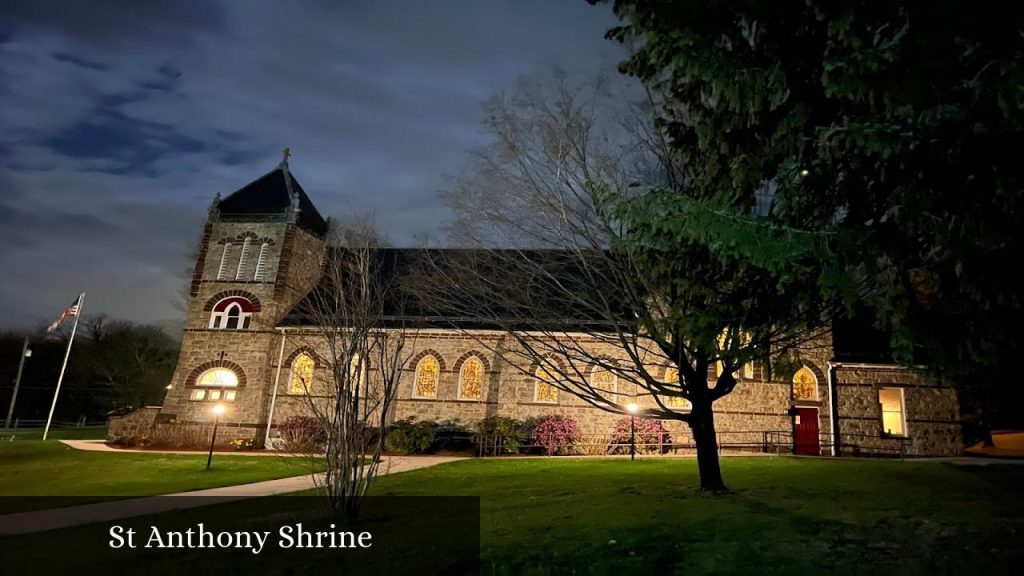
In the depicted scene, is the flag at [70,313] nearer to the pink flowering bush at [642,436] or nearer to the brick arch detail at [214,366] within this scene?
the brick arch detail at [214,366]

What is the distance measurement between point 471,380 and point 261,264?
38.5ft

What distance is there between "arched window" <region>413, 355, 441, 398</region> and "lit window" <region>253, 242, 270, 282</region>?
8955 mm

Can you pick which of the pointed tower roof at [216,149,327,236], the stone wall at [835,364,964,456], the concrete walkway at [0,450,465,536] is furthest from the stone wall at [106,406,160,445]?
the stone wall at [835,364,964,456]

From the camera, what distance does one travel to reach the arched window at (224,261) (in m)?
24.3

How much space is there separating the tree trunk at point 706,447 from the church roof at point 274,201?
2160cm

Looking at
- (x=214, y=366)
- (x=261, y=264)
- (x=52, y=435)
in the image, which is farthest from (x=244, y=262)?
(x=52, y=435)

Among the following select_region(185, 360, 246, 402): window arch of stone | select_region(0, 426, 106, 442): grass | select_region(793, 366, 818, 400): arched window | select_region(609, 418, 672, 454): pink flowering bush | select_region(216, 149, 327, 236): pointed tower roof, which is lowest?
select_region(0, 426, 106, 442): grass

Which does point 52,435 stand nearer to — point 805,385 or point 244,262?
point 244,262

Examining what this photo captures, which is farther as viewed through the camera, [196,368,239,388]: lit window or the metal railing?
[196,368,239,388]: lit window

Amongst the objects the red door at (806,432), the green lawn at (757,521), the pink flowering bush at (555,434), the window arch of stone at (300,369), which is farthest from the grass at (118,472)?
the red door at (806,432)

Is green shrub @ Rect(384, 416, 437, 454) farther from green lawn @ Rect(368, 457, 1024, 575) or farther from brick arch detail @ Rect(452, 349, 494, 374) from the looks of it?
green lawn @ Rect(368, 457, 1024, 575)

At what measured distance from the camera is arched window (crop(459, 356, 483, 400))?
2134cm

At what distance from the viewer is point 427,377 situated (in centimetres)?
2188

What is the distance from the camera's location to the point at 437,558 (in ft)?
20.0
